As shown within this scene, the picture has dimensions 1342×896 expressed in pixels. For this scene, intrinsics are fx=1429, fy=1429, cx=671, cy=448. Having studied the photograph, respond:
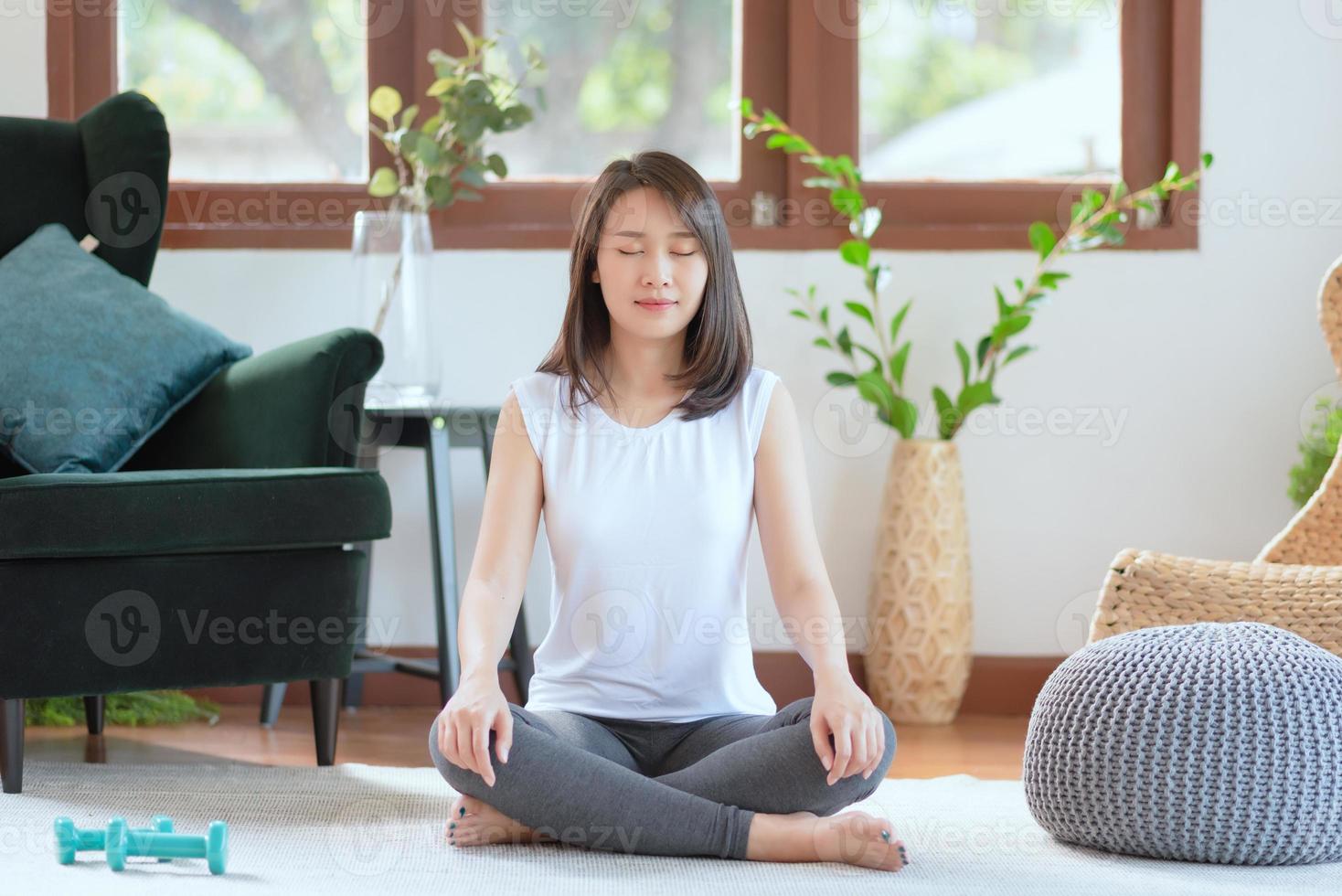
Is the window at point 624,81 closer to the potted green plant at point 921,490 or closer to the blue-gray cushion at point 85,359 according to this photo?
the potted green plant at point 921,490

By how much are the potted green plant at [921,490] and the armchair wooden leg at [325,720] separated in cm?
99


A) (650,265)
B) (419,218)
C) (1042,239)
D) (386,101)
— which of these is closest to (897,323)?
(1042,239)

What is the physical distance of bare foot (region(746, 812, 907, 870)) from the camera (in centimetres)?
134

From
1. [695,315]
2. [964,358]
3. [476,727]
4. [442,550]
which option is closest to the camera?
[476,727]

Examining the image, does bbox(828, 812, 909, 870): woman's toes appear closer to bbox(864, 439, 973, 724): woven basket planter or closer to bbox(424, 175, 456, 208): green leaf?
bbox(864, 439, 973, 724): woven basket planter

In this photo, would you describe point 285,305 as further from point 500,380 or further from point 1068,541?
point 1068,541

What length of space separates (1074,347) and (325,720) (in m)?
1.49

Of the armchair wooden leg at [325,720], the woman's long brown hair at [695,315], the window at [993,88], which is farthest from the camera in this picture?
the window at [993,88]

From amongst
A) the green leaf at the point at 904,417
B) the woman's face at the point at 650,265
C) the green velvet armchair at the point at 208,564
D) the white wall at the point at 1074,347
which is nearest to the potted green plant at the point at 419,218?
the white wall at the point at 1074,347

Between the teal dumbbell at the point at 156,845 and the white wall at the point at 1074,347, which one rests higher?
the white wall at the point at 1074,347

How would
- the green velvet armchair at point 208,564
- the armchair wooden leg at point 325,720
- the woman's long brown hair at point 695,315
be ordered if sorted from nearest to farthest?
the woman's long brown hair at point 695,315, the green velvet armchair at point 208,564, the armchair wooden leg at point 325,720

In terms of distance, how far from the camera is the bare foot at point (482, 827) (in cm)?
140

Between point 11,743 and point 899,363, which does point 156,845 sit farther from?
point 899,363

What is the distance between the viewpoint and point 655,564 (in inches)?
58.7
